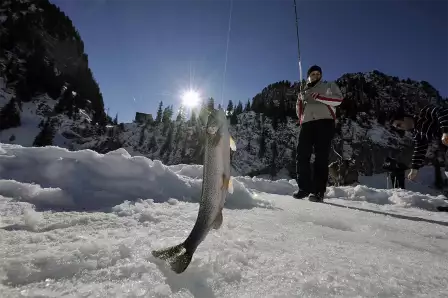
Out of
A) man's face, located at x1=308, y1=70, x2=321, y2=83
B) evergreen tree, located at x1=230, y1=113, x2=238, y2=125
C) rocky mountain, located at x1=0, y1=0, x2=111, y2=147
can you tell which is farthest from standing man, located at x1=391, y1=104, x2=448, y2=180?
evergreen tree, located at x1=230, y1=113, x2=238, y2=125

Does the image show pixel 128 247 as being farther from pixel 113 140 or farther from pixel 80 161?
pixel 113 140

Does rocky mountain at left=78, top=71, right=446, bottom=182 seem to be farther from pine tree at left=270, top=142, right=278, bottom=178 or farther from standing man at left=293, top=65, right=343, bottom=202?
standing man at left=293, top=65, right=343, bottom=202

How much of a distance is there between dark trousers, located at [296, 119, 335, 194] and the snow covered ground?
5.29ft

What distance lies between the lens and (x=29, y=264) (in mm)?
1158

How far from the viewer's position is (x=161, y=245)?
4.87 ft

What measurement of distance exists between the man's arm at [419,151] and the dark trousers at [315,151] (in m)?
1.49

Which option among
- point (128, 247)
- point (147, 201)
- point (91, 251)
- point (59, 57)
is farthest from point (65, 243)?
point (59, 57)

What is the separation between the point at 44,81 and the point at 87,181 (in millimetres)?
89437

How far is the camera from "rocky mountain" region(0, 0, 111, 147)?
207ft

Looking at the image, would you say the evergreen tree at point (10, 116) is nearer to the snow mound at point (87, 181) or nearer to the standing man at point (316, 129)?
the snow mound at point (87, 181)

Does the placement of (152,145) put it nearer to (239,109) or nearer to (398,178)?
(239,109)

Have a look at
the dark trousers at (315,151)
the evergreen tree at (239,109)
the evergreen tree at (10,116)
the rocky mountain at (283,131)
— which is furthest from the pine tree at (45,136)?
the dark trousers at (315,151)

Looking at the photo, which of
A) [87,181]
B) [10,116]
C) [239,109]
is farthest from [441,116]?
[239,109]

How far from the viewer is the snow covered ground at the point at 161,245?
1.10m
